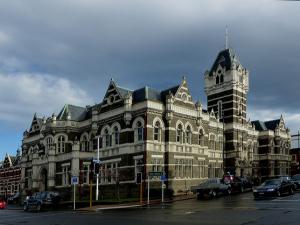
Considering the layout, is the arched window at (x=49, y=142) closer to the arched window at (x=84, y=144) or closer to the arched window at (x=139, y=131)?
the arched window at (x=84, y=144)

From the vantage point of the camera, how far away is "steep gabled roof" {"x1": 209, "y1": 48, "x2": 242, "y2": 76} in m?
70.2

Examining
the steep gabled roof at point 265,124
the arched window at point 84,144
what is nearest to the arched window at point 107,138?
the arched window at point 84,144

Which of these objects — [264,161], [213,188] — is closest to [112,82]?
[213,188]

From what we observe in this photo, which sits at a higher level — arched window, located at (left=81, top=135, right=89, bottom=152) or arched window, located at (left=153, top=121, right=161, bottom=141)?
arched window, located at (left=153, top=121, right=161, bottom=141)

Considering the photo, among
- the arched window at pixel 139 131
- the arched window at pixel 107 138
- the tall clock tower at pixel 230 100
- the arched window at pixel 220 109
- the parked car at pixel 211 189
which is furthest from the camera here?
the arched window at pixel 220 109

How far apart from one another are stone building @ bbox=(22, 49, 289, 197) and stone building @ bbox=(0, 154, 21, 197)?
62.6 feet

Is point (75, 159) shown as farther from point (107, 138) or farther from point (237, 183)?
point (237, 183)

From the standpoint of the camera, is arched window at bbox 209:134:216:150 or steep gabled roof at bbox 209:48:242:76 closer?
arched window at bbox 209:134:216:150

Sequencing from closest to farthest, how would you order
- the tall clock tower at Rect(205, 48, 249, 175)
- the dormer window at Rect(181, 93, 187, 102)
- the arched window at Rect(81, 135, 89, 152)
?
the dormer window at Rect(181, 93, 187, 102) < the arched window at Rect(81, 135, 89, 152) < the tall clock tower at Rect(205, 48, 249, 175)

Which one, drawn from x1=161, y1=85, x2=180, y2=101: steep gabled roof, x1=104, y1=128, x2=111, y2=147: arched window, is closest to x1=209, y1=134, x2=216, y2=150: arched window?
x1=161, y1=85, x2=180, y2=101: steep gabled roof

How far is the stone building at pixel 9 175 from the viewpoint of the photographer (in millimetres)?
90125

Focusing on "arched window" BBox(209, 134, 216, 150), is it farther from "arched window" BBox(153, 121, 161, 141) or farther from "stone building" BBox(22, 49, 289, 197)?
"arched window" BBox(153, 121, 161, 141)

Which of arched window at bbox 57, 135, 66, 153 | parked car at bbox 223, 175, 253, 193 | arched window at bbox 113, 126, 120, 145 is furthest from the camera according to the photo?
arched window at bbox 57, 135, 66, 153

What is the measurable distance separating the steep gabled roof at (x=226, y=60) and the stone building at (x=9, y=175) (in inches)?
1703
